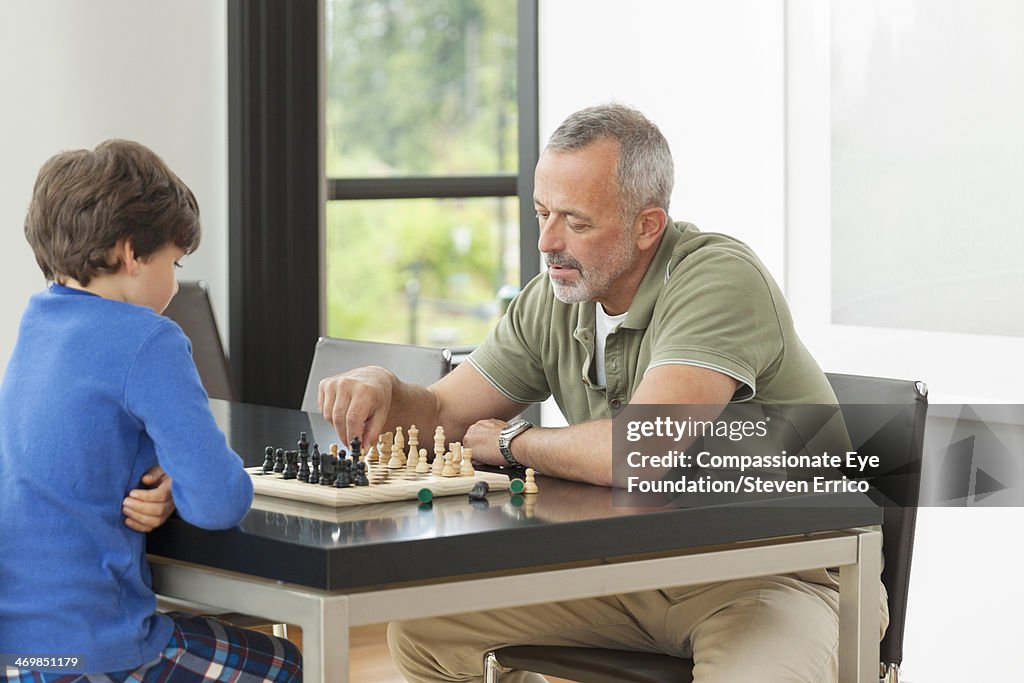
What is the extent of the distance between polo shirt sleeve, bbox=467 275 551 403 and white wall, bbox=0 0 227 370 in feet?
6.28

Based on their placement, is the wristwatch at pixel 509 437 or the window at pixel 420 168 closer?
the wristwatch at pixel 509 437

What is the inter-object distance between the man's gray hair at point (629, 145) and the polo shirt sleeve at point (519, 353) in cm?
26

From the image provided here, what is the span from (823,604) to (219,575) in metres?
0.88

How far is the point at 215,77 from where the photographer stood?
13.9ft

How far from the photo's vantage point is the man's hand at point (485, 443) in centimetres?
206

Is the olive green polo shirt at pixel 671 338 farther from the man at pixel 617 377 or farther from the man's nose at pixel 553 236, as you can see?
the man's nose at pixel 553 236

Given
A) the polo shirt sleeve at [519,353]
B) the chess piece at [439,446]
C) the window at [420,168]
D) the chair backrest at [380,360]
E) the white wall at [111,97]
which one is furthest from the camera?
the window at [420,168]

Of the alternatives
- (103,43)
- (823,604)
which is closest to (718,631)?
(823,604)

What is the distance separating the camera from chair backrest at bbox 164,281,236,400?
12.3 ft

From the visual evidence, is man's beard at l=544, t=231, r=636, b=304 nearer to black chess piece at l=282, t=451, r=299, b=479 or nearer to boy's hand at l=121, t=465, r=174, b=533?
black chess piece at l=282, t=451, r=299, b=479

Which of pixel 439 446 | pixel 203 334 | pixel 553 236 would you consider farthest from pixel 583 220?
pixel 203 334

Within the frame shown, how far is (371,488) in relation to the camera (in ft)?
5.46

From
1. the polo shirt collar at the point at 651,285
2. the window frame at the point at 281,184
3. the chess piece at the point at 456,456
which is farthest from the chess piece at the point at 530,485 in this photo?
the window frame at the point at 281,184

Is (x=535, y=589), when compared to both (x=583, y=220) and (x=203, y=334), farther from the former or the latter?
(x=203, y=334)
